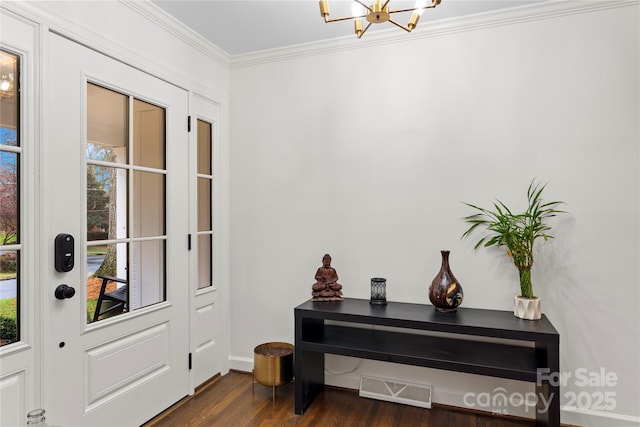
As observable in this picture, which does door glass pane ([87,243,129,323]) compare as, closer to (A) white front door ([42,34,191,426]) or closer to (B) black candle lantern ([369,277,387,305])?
(A) white front door ([42,34,191,426])

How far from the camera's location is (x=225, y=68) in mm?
3172

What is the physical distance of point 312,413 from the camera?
2.53m

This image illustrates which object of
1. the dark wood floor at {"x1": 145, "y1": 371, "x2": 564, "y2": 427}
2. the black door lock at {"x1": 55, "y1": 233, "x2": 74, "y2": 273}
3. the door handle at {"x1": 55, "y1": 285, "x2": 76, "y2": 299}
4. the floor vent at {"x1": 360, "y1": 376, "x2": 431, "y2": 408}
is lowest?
the dark wood floor at {"x1": 145, "y1": 371, "x2": 564, "y2": 427}

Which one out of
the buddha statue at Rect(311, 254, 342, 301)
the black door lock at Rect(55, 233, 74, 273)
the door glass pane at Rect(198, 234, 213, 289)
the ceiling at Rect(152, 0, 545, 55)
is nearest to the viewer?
the black door lock at Rect(55, 233, 74, 273)

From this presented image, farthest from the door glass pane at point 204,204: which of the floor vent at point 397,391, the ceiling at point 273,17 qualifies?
the floor vent at point 397,391

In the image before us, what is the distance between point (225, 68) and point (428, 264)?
7.14ft

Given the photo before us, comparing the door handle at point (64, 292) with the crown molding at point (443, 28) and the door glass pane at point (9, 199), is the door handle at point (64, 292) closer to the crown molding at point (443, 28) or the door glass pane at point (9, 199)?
the door glass pane at point (9, 199)

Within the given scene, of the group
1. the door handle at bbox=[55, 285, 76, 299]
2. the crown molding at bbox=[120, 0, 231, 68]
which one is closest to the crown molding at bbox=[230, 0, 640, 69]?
the crown molding at bbox=[120, 0, 231, 68]

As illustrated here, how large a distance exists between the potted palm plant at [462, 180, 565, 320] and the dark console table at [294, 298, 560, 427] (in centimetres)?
12

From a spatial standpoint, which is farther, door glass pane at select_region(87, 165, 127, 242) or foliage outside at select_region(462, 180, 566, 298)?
foliage outside at select_region(462, 180, 566, 298)

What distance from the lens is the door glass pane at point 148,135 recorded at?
7.74 feet

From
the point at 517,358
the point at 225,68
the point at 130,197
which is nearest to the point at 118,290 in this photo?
the point at 130,197

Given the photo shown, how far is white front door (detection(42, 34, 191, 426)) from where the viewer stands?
189 cm

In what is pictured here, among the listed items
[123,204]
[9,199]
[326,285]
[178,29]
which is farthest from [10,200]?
[326,285]
